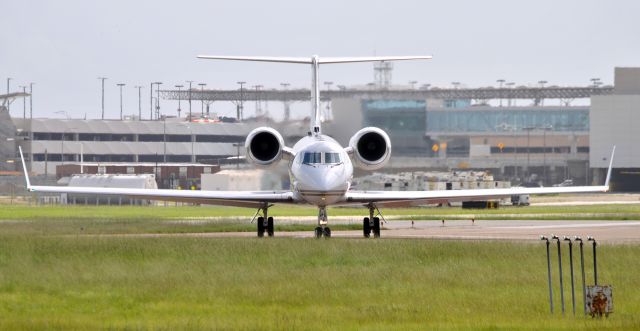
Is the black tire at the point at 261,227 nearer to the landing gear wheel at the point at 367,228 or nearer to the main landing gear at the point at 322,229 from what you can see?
the main landing gear at the point at 322,229

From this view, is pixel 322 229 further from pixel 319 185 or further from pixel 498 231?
pixel 498 231

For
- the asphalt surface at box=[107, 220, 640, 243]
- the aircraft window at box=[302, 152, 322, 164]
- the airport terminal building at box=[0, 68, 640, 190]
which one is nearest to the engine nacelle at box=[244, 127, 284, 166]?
the aircraft window at box=[302, 152, 322, 164]

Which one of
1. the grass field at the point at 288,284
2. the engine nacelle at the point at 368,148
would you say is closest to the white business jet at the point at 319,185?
the engine nacelle at the point at 368,148

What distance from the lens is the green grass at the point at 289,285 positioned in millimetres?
20359

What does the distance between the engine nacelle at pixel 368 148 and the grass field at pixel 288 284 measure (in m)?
5.64

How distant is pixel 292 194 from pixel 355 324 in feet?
67.9

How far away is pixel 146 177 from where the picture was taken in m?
91.4

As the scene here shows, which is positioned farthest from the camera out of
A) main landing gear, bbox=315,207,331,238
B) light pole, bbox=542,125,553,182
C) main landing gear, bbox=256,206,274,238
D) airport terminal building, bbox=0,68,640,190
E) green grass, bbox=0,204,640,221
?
light pole, bbox=542,125,553,182

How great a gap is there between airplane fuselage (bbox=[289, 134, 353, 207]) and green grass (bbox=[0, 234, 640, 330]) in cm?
412

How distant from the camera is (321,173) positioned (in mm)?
39250

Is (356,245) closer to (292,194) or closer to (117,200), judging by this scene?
(292,194)

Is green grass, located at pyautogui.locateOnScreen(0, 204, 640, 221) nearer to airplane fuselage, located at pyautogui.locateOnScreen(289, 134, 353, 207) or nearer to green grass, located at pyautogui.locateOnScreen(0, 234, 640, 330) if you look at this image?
airplane fuselage, located at pyautogui.locateOnScreen(289, 134, 353, 207)

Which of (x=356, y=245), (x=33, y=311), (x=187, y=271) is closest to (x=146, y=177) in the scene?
(x=356, y=245)

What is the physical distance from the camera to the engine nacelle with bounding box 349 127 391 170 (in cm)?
4147
